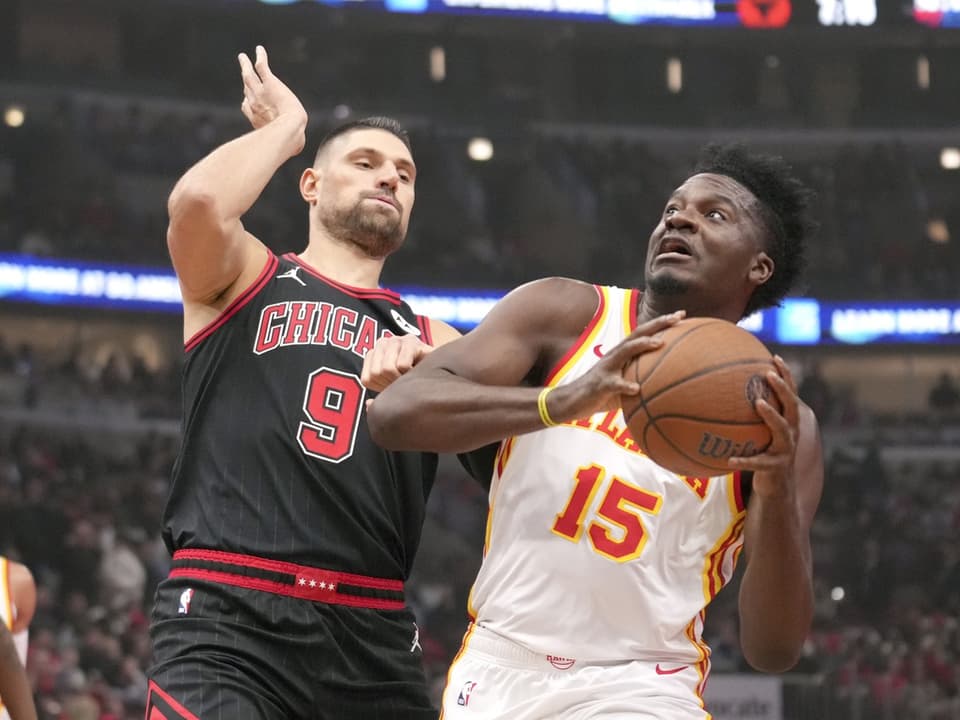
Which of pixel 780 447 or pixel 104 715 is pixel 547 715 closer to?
pixel 780 447

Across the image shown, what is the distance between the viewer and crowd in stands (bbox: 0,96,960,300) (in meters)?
20.5

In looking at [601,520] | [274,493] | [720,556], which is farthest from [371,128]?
[720,556]

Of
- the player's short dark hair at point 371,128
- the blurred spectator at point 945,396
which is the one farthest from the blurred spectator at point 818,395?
the player's short dark hair at point 371,128

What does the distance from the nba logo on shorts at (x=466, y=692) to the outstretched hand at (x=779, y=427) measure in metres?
0.87

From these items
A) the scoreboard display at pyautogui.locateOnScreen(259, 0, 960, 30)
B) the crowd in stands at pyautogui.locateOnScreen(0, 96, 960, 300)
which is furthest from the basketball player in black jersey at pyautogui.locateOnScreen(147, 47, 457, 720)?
the scoreboard display at pyautogui.locateOnScreen(259, 0, 960, 30)

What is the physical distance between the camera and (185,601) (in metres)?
3.68


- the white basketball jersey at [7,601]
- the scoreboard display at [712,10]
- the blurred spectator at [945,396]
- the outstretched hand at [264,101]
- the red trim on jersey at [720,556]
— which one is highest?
the scoreboard display at [712,10]

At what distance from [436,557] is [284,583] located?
45.9 ft

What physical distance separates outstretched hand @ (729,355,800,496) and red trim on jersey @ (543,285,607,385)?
621 mm

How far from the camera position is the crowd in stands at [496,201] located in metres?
20.5

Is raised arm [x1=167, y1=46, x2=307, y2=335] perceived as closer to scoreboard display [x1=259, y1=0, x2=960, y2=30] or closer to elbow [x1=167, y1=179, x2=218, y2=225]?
elbow [x1=167, y1=179, x2=218, y2=225]

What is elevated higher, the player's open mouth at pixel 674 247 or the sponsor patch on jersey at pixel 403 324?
the player's open mouth at pixel 674 247

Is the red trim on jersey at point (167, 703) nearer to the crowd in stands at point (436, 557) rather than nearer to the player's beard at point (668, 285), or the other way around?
the player's beard at point (668, 285)

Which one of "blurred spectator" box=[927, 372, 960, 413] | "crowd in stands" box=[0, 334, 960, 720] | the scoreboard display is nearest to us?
"crowd in stands" box=[0, 334, 960, 720]
